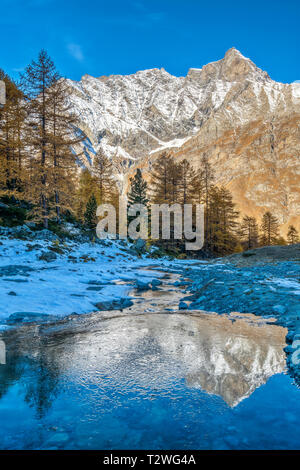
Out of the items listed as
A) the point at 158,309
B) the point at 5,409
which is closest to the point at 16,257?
the point at 158,309

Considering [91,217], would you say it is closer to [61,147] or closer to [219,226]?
[61,147]

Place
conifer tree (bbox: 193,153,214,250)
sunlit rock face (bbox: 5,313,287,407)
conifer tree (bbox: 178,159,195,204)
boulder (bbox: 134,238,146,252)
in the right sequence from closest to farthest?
sunlit rock face (bbox: 5,313,287,407), boulder (bbox: 134,238,146,252), conifer tree (bbox: 178,159,195,204), conifer tree (bbox: 193,153,214,250)

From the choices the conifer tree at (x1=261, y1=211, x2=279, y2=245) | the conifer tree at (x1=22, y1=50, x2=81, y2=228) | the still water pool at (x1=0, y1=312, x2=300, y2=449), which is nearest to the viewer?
the still water pool at (x1=0, y1=312, x2=300, y2=449)

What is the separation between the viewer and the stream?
2002mm

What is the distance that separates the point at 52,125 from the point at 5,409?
2140cm

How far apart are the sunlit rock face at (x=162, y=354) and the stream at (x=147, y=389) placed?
0.01 m

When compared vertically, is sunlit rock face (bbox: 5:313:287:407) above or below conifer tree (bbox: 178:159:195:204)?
below

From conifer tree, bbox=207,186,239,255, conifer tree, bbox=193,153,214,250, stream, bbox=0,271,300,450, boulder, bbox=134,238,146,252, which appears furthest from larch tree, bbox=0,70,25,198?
conifer tree, bbox=207,186,239,255

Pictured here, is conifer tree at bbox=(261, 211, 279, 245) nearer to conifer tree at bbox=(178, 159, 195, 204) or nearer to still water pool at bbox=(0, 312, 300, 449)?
conifer tree at bbox=(178, 159, 195, 204)

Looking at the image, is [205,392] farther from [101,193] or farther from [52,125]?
[101,193]

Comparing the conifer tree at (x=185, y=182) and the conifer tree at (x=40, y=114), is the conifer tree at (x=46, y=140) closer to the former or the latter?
the conifer tree at (x=40, y=114)

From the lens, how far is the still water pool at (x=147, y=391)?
1999 mm

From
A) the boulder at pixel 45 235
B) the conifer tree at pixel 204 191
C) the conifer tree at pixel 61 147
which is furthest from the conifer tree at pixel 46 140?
the conifer tree at pixel 204 191
